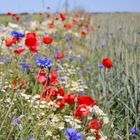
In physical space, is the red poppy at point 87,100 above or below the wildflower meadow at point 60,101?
above

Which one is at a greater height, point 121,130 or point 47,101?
point 47,101

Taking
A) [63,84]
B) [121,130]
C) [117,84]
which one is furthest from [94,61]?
[121,130]

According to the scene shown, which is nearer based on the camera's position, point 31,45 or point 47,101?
point 47,101

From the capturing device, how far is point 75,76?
4.79 m

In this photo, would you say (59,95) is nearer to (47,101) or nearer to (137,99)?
(47,101)

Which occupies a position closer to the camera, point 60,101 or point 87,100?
point 87,100

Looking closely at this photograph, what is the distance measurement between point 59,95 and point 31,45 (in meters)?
0.49

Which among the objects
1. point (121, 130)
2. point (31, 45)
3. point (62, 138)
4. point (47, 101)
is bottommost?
point (121, 130)

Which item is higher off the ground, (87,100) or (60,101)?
(87,100)

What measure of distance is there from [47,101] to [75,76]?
210 cm

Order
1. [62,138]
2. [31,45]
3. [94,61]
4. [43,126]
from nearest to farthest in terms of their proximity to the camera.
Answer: [43,126] < [62,138] < [31,45] < [94,61]

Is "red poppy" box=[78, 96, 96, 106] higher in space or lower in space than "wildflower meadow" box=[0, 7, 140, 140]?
higher

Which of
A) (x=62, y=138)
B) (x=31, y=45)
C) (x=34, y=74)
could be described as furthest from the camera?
(x=34, y=74)

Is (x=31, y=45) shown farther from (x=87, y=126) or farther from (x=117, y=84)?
(x=117, y=84)
